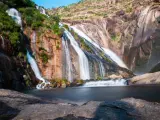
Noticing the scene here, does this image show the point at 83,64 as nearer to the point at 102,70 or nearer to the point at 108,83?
the point at 102,70

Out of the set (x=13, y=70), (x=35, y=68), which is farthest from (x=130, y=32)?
(x=13, y=70)

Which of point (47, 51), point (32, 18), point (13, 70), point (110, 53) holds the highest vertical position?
point (32, 18)

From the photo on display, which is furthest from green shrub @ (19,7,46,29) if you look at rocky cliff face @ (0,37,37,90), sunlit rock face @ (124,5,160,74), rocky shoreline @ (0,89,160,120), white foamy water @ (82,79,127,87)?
rocky shoreline @ (0,89,160,120)

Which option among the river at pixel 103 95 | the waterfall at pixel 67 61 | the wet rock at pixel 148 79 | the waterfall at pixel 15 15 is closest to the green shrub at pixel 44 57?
the waterfall at pixel 67 61

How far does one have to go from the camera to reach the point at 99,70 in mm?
48188

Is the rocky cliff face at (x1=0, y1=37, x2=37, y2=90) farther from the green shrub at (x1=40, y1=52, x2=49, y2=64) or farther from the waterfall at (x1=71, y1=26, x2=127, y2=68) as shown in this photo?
the waterfall at (x1=71, y1=26, x2=127, y2=68)

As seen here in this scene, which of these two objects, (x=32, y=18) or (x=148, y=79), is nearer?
(x=148, y=79)

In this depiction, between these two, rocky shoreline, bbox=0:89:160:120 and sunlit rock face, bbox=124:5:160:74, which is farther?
sunlit rock face, bbox=124:5:160:74

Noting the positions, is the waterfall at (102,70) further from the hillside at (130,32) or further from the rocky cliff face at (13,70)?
the hillside at (130,32)

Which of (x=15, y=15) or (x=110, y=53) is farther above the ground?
(x=15, y=15)

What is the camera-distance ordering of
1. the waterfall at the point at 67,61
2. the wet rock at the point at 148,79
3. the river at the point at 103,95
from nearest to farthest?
the river at the point at 103,95 < the wet rock at the point at 148,79 < the waterfall at the point at 67,61

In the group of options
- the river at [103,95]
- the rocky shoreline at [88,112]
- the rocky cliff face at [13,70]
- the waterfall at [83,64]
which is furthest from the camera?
the waterfall at [83,64]

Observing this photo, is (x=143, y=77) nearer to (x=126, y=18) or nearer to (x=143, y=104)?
(x=143, y=104)

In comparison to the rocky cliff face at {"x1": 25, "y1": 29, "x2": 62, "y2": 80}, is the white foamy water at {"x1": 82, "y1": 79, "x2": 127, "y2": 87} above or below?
below
